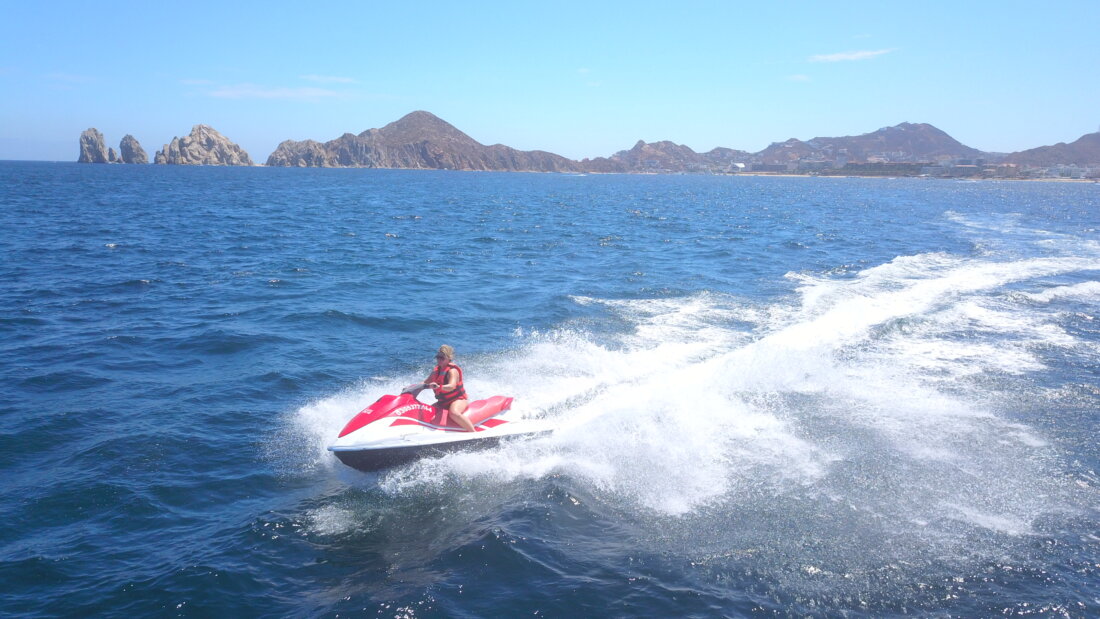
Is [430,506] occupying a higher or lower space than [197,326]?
lower

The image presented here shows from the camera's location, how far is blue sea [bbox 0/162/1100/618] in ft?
24.0

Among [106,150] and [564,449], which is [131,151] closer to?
[106,150]

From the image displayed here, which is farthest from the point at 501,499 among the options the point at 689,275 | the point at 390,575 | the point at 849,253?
the point at 849,253

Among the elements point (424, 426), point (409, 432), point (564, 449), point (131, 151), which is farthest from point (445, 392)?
point (131, 151)

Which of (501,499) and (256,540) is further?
(501,499)

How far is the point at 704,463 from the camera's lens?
9969mm

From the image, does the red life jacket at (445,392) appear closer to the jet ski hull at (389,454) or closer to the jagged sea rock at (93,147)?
the jet ski hull at (389,454)

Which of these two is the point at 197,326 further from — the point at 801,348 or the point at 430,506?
the point at 801,348

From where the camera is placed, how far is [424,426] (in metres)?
10.1

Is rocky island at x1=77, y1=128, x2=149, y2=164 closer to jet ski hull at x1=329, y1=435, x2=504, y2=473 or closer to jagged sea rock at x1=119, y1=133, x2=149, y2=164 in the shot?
jagged sea rock at x1=119, y1=133, x2=149, y2=164

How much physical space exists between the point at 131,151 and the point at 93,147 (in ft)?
39.2

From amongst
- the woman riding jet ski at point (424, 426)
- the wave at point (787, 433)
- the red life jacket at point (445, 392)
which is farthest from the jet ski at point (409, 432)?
the wave at point (787, 433)

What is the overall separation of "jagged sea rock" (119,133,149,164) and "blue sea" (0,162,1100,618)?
666ft

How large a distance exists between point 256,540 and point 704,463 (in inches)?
249
